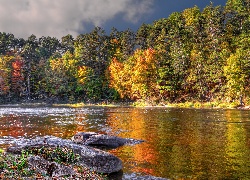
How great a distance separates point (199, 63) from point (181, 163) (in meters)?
69.3

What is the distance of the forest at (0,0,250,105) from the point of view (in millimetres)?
78312

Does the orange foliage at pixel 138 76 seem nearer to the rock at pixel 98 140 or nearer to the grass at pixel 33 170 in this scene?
the rock at pixel 98 140

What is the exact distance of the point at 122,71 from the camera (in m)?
96.9

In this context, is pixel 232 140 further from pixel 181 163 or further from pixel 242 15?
pixel 242 15

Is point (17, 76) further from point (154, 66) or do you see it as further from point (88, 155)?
point (88, 155)

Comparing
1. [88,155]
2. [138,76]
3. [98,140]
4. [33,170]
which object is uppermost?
[138,76]

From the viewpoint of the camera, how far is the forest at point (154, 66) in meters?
78.3

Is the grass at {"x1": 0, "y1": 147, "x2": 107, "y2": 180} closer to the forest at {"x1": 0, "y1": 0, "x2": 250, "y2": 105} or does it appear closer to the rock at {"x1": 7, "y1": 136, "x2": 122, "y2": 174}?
the rock at {"x1": 7, "y1": 136, "x2": 122, "y2": 174}

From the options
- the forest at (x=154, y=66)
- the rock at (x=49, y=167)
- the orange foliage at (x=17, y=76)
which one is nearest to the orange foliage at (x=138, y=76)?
the forest at (x=154, y=66)

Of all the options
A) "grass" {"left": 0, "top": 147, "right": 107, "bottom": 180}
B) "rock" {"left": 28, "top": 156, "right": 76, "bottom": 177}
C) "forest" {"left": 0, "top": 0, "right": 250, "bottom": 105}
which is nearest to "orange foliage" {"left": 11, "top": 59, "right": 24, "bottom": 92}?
"forest" {"left": 0, "top": 0, "right": 250, "bottom": 105}

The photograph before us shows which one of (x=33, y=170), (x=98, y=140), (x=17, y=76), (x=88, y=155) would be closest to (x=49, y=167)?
(x=33, y=170)

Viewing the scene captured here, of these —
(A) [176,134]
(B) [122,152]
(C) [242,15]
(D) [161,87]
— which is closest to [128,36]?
(D) [161,87]

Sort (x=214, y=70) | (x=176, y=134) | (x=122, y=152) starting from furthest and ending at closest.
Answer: (x=214, y=70) < (x=176, y=134) < (x=122, y=152)

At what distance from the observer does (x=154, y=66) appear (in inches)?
3531
